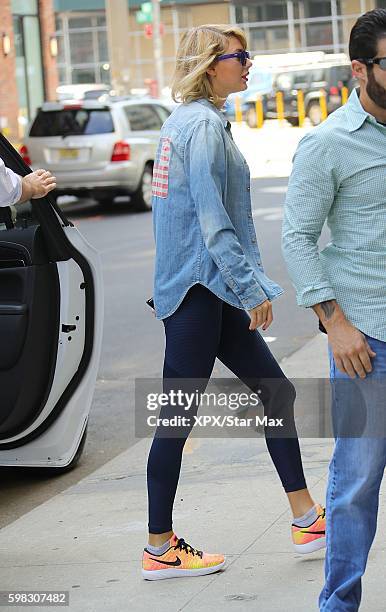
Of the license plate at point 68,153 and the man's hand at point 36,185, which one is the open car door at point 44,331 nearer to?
the man's hand at point 36,185

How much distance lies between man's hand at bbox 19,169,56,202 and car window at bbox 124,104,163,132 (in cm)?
1393

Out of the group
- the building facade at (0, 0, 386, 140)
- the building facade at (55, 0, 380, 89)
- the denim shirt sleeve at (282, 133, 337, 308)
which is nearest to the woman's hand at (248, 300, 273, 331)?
the denim shirt sleeve at (282, 133, 337, 308)

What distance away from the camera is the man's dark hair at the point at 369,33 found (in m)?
3.16

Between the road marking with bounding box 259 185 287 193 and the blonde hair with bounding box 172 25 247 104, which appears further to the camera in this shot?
the road marking with bounding box 259 185 287 193

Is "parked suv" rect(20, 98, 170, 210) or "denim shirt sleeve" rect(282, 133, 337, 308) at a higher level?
"denim shirt sleeve" rect(282, 133, 337, 308)

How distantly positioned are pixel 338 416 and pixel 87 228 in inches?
518

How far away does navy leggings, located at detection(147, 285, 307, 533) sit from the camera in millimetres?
4012

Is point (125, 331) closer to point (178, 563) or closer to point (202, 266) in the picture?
point (178, 563)

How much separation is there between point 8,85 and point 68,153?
30.3 feet

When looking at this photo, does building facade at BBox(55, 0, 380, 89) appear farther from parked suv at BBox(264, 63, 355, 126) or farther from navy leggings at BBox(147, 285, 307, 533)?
navy leggings at BBox(147, 285, 307, 533)

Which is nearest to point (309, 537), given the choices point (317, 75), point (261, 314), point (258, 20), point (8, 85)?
point (261, 314)

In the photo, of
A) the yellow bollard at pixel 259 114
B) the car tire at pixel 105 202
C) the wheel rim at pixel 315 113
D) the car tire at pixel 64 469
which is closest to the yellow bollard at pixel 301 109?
the wheel rim at pixel 315 113

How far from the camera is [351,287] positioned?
3.26 m

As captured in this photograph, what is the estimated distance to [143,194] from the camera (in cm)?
1803
